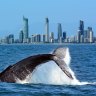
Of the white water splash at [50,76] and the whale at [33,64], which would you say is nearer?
the whale at [33,64]

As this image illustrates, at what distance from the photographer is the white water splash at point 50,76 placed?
702 inches

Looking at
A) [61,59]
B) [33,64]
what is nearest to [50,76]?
[61,59]

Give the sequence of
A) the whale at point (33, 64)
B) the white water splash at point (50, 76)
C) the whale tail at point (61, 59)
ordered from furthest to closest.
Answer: the white water splash at point (50, 76)
the whale at point (33, 64)
the whale tail at point (61, 59)

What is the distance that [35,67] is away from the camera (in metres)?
17.0

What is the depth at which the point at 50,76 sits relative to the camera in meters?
18.8

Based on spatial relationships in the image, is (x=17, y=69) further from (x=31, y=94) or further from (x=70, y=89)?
(x=70, y=89)

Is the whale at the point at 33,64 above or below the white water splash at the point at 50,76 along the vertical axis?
above

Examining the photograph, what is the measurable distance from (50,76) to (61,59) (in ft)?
6.07

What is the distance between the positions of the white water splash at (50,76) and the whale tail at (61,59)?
164 millimetres

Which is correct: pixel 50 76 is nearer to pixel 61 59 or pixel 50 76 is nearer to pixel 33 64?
pixel 61 59

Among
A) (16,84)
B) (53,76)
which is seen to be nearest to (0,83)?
(16,84)

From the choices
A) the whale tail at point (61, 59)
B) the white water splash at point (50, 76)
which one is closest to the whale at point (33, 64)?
the whale tail at point (61, 59)

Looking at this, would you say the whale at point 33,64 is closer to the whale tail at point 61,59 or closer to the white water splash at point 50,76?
the whale tail at point 61,59

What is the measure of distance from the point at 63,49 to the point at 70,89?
163 cm
